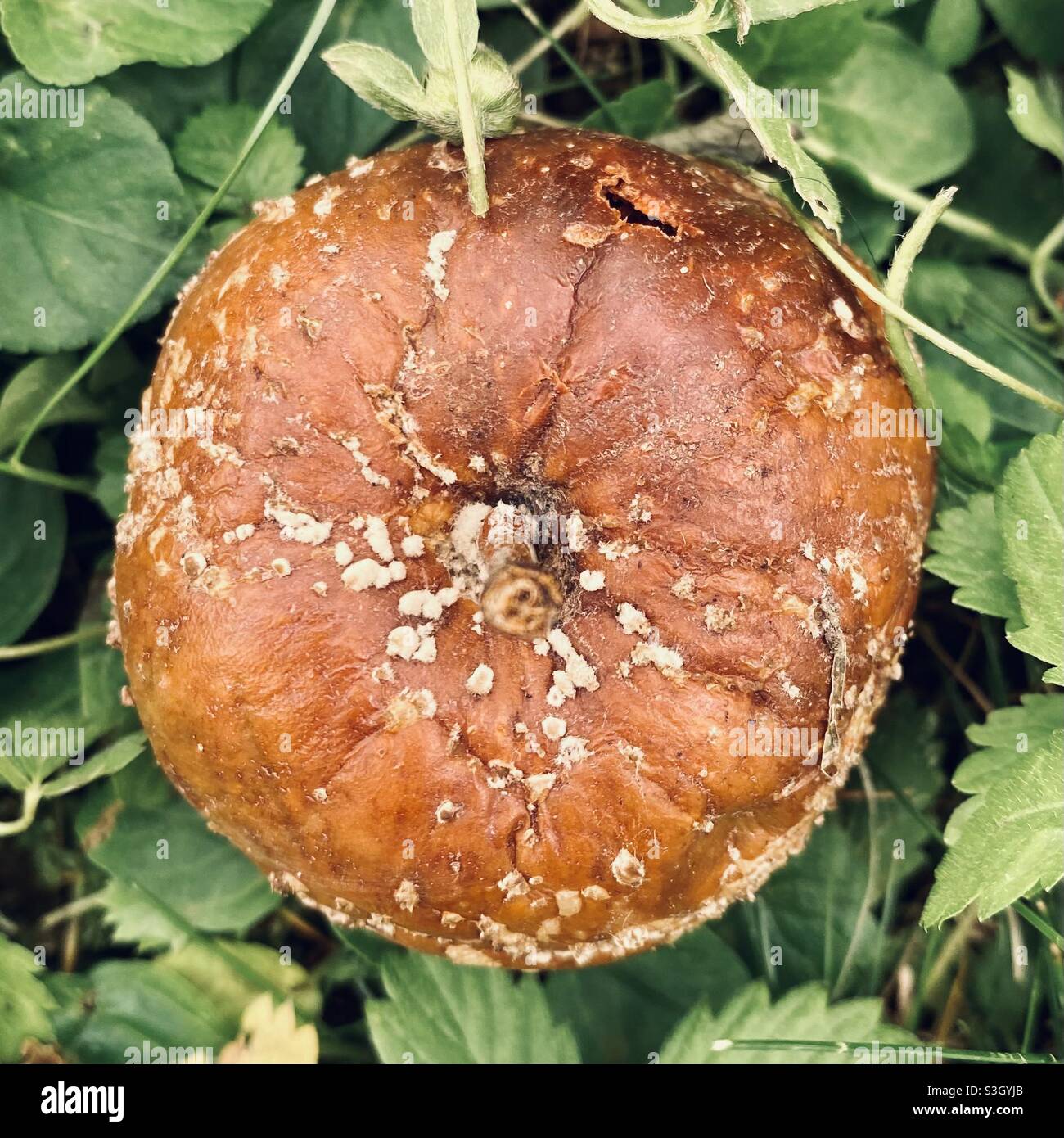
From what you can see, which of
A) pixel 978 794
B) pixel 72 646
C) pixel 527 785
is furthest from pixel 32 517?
pixel 978 794

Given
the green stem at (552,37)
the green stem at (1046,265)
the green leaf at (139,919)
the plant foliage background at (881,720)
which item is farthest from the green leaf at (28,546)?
the green stem at (1046,265)

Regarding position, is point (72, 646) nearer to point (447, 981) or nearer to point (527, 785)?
point (447, 981)

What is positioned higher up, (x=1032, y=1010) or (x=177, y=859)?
(x=177, y=859)

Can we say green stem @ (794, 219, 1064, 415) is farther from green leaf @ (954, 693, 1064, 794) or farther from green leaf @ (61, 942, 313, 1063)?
green leaf @ (61, 942, 313, 1063)

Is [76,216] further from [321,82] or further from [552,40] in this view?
[552,40]

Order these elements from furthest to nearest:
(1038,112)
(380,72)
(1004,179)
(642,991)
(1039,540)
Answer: (1004,179), (642,991), (1038,112), (1039,540), (380,72)

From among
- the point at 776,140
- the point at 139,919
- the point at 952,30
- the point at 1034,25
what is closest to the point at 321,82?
the point at 776,140
